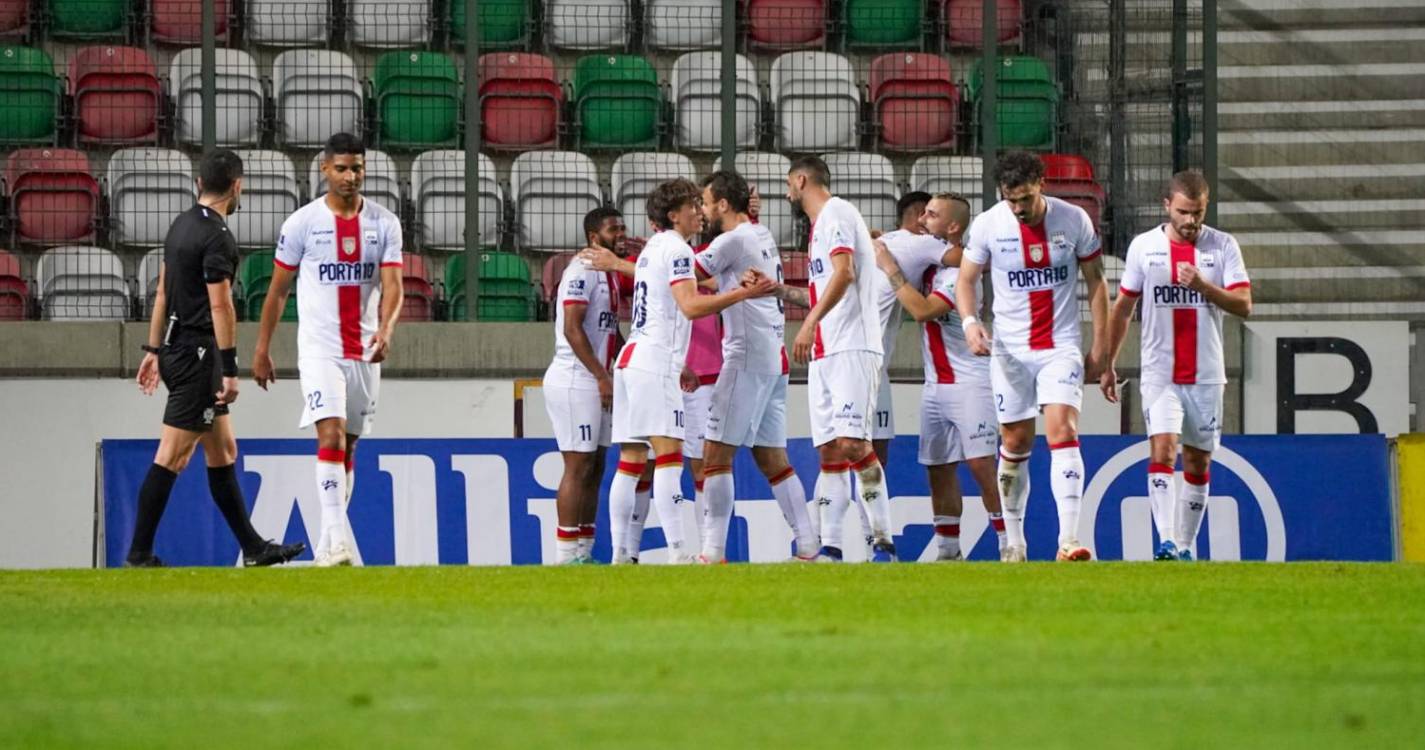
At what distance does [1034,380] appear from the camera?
1039 cm

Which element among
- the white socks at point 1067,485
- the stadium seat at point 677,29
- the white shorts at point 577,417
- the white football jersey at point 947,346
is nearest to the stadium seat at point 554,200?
the stadium seat at point 677,29

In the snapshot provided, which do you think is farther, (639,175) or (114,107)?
(114,107)

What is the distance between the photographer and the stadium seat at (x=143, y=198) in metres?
15.4

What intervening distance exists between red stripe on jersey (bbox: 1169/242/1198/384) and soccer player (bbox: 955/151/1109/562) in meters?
0.72

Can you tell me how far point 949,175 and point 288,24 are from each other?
17.5 ft

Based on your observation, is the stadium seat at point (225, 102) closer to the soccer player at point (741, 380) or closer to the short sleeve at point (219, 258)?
the short sleeve at point (219, 258)

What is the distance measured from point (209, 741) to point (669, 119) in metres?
12.5

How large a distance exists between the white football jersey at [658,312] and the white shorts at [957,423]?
64.6 inches

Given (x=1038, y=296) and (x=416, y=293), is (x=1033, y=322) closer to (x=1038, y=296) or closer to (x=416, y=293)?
(x=1038, y=296)

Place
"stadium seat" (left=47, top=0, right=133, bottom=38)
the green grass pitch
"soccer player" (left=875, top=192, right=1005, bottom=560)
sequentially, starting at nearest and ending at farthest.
→ the green grass pitch < "soccer player" (left=875, top=192, right=1005, bottom=560) < "stadium seat" (left=47, top=0, right=133, bottom=38)

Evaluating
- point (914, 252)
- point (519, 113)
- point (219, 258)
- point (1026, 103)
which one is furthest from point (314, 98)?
point (914, 252)

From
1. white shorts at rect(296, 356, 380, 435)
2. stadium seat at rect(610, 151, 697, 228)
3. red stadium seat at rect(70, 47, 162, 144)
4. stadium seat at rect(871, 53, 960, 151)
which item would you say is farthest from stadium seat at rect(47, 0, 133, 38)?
white shorts at rect(296, 356, 380, 435)

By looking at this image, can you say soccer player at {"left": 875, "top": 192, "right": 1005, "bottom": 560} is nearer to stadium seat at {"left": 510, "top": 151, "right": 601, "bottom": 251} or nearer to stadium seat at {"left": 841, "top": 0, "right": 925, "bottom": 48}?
stadium seat at {"left": 510, "top": 151, "right": 601, "bottom": 251}

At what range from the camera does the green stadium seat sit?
16.2m
